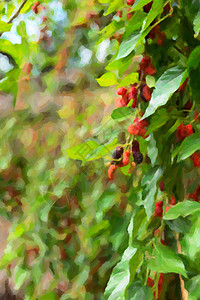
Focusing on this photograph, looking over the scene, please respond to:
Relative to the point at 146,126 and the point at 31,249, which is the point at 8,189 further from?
the point at 146,126

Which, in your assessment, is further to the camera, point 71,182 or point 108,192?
point 71,182

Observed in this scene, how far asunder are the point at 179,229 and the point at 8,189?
1012mm

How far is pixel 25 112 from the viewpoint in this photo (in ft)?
4.99

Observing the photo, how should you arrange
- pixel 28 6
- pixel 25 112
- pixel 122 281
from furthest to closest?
pixel 25 112, pixel 28 6, pixel 122 281

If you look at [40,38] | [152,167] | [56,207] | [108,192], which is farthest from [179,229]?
[40,38]

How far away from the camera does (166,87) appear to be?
0.52 metres

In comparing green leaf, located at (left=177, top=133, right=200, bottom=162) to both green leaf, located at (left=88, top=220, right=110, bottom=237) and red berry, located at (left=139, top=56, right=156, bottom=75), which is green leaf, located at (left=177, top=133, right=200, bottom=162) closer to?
red berry, located at (left=139, top=56, right=156, bottom=75)

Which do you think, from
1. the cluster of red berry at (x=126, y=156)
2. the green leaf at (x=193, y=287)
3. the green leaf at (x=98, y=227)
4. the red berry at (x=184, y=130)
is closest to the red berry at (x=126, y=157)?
the cluster of red berry at (x=126, y=156)

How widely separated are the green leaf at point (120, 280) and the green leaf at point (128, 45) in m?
0.29

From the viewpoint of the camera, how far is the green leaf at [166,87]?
0.50m

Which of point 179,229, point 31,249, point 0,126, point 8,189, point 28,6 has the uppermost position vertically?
point 28,6

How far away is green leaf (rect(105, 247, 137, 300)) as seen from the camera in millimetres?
591

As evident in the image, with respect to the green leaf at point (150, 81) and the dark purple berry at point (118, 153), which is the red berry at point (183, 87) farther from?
the dark purple berry at point (118, 153)

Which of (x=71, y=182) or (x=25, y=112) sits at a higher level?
(x=25, y=112)
